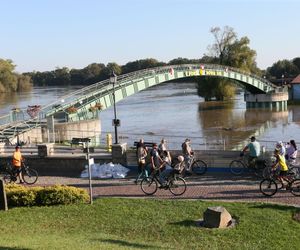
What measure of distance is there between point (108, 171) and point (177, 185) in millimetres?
4182

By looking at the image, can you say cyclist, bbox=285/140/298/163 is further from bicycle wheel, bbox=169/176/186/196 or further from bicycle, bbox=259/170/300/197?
bicycle wheel, bbox=169/176/186/196

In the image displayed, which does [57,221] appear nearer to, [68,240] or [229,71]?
[68,240]

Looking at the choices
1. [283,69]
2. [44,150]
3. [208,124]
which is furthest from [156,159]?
[283,69]

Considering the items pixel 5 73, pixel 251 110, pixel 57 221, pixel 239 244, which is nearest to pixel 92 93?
pixel 57 221

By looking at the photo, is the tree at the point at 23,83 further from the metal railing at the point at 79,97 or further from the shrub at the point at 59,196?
the shrub at the point at 59,196

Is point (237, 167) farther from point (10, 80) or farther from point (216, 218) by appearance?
point (10, 80)

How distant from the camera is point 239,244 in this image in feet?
31.9

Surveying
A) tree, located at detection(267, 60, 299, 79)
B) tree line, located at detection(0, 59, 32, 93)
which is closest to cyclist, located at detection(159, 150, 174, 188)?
tree line, located at detection(0, 59, 32, 93)

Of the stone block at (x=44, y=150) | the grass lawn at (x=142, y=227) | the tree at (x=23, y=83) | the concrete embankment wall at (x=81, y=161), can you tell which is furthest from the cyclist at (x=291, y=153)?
the tree at (x=23, y=83)

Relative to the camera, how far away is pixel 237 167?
55.7 ft

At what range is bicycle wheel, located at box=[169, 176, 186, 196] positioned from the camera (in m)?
14.2

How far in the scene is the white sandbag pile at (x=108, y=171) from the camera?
17.6 metres

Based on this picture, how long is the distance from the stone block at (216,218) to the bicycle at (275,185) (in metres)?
3.03

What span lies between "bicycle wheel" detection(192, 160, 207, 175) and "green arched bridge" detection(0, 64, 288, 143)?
4528 mm
